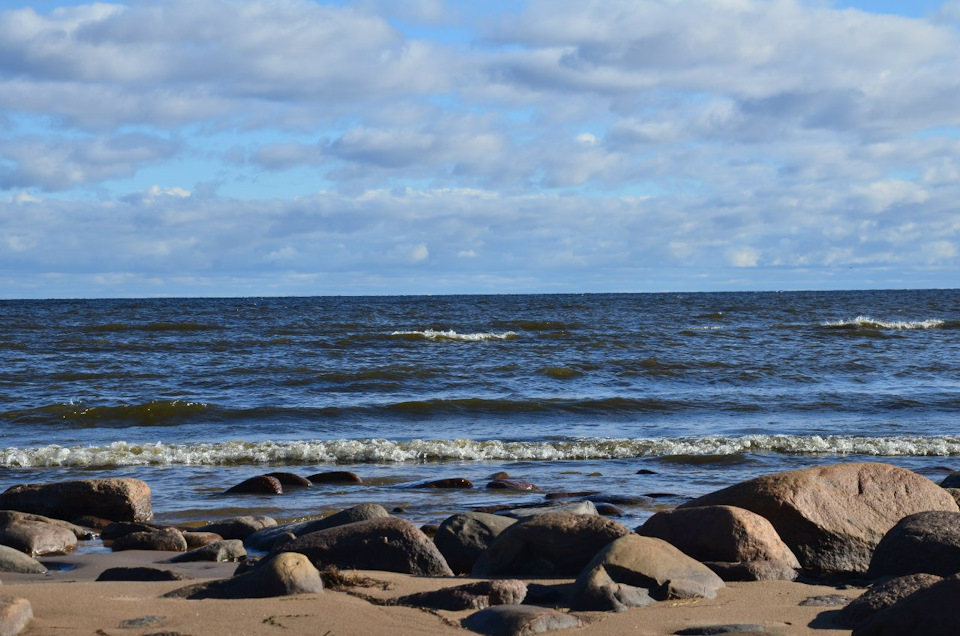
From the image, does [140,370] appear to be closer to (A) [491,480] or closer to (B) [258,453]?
(B) [258,453]

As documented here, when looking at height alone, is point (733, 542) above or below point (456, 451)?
above

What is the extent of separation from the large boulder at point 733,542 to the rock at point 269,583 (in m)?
2.23

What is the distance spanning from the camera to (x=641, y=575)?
522 centimetres

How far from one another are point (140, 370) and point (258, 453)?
10.9 metres

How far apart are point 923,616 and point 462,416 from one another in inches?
459

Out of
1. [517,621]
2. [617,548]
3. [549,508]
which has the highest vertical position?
[617,548]

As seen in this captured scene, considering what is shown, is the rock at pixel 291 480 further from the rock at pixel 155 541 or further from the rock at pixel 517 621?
the rock at pixel 517 621

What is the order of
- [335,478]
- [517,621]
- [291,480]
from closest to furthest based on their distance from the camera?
[517,621]
[291,480]
[335,478]

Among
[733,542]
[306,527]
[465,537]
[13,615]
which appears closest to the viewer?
[13,615]

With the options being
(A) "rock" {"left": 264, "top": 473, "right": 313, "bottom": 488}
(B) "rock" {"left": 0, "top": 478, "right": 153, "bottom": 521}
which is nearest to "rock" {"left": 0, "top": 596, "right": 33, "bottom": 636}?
(B) "rock" {"left": 0, "top": 478, "right": 153, "bottom": 521}

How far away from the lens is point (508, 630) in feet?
14.4

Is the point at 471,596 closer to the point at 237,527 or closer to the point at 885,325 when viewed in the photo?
the point at 237,527

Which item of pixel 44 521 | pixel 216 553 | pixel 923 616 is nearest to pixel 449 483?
pixel 216 553

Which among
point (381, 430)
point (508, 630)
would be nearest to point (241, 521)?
point (508, 630)
